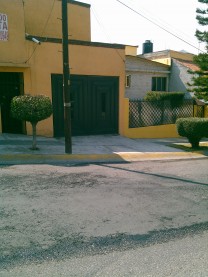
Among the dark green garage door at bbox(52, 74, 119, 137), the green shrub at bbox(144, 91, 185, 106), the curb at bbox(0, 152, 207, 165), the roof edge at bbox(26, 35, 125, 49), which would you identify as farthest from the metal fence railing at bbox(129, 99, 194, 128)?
the curb at bbox(0, 152, 207, 165)

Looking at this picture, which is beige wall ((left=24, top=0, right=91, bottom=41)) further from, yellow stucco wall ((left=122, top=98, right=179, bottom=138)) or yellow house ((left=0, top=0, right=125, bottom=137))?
yellow stucco wall ((left=122, top=98, right=179, bottom=138))

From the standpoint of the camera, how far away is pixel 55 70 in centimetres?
1213

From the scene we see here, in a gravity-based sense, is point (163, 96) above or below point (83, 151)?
above

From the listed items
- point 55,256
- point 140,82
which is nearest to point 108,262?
point 55,256

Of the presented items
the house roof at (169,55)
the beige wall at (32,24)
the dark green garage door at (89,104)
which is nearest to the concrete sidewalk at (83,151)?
the dark green garage door at (89,104)

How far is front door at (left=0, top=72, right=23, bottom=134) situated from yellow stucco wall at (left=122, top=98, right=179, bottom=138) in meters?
5.45

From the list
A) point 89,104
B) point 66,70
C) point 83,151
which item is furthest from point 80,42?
point 83,151

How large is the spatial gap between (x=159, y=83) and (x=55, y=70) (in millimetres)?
14373

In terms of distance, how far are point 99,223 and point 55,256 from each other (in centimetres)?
114

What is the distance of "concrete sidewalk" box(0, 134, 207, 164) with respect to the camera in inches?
344

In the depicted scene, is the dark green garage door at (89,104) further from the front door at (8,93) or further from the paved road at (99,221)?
the paved road at (99,221)

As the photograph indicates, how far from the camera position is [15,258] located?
343 centimetres

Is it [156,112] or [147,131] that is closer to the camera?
[147,131]

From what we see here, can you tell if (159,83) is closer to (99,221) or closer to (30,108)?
(30,108)
